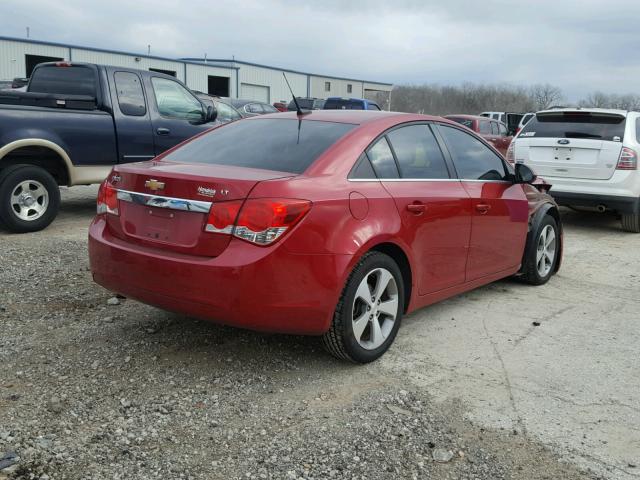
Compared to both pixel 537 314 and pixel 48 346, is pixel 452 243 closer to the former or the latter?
pixel 537 314

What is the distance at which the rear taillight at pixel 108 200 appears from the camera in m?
3.96

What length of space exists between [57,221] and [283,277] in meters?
5.73

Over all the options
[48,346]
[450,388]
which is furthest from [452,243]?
[48,346]

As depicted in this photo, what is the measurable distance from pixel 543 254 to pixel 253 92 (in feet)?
163

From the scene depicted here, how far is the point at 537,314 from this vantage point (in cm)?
517

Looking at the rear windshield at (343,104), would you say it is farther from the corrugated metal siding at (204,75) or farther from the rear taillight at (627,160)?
the corrugated metal siding at (204,75)

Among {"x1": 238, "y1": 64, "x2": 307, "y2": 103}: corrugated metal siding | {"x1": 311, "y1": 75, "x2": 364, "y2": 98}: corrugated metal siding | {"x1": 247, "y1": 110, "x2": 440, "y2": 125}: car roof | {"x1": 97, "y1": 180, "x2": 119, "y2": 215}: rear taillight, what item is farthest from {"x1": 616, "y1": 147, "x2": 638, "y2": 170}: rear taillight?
{"x1": 311, "y1": 75, "x2": 364, "y2": 98}: corrugated metal siding

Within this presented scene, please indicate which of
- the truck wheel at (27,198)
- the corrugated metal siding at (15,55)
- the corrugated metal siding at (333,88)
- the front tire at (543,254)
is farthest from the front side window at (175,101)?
the corrugated metal siding at (333,88)

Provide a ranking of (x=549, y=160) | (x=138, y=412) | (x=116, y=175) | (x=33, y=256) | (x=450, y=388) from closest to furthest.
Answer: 1. (x=138, y=412)
2. (x=450, y=388)
3. (x=116, y=175)
4. (x=33, y=256)
5. (x=549, y=160)

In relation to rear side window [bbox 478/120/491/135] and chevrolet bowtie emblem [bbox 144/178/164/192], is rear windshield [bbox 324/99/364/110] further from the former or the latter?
chevrolet bowtie emblem [bbox 144/178/164/192]

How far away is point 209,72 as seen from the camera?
47531 millimetres

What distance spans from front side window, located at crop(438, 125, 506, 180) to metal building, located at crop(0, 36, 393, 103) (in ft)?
95.4

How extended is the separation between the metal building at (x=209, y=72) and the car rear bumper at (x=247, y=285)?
29.9 meters

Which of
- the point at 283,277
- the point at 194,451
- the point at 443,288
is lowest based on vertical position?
the point at 194,451
